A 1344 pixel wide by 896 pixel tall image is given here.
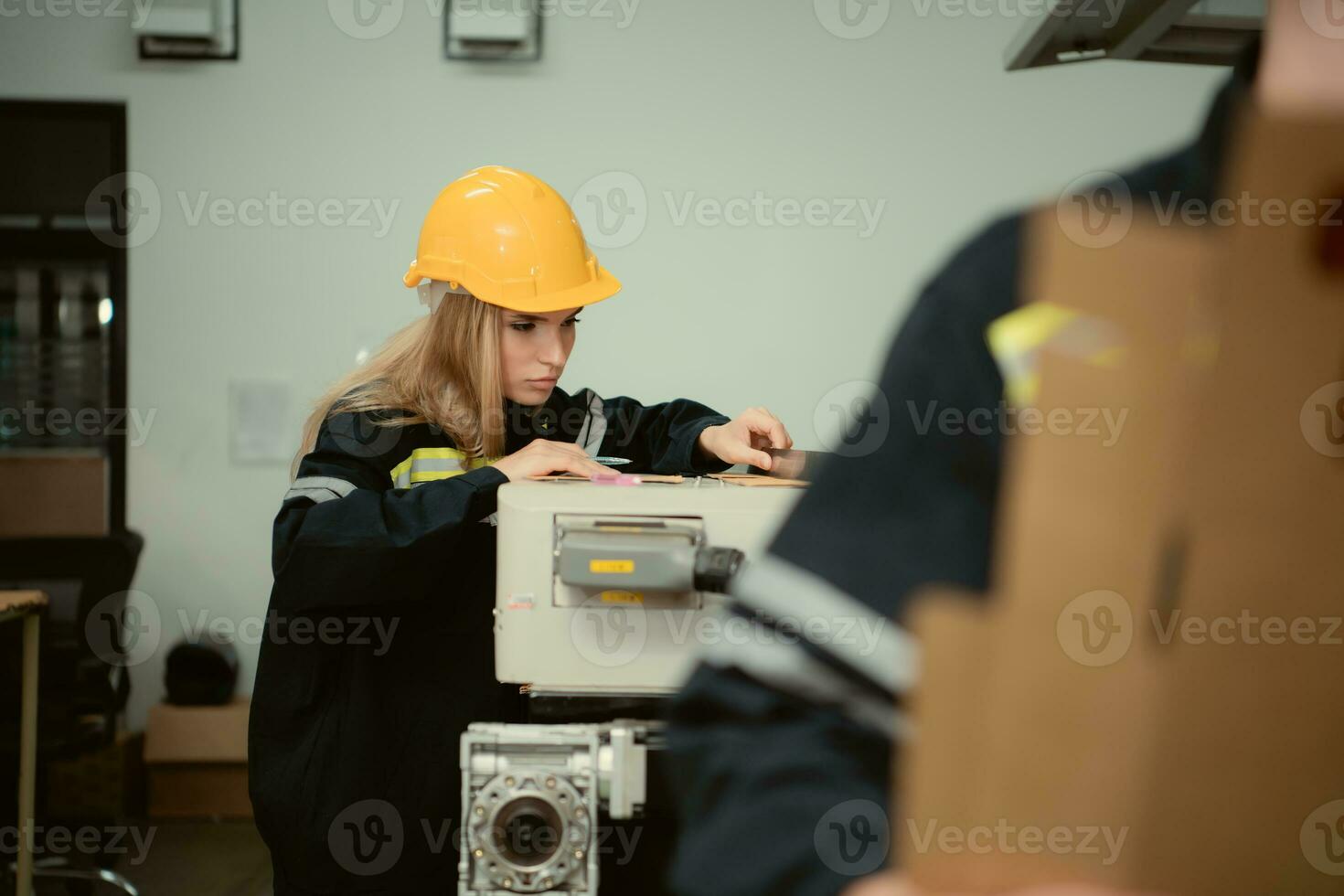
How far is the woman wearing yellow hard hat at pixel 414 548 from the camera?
52.7 inches

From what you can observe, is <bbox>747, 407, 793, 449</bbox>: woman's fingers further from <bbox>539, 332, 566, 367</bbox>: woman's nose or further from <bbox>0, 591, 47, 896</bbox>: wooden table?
<bbox>0, 591, 47, 896</bbox>: wooden table

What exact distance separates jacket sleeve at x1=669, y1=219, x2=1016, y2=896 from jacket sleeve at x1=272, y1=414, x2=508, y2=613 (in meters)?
0.96

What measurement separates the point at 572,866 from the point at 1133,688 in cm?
91

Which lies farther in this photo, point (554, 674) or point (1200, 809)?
point (554, 674)


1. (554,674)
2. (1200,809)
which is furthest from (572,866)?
(1200,809)

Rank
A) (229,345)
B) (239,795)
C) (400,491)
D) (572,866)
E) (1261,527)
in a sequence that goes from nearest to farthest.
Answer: (1261,527), (572,866), (400,491), (239,795), (229,345)

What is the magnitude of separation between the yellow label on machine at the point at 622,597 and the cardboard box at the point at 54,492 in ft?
10.8

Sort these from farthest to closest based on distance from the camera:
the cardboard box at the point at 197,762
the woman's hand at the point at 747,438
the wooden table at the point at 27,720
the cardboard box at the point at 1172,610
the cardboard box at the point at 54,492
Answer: the cardboard box at the point at 54,492 < the cardboard box at the point at 197,762 < the wooden table at the point at 27,720 < the woman's hand at the point at 747,438 < the cardboard box at the point at 1172,610

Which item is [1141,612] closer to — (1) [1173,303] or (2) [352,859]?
(1) [1173,303]

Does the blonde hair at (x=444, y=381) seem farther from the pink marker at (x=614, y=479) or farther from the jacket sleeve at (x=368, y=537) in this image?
the pink marker at (x=614, y=479)

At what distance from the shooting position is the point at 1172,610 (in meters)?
0.32

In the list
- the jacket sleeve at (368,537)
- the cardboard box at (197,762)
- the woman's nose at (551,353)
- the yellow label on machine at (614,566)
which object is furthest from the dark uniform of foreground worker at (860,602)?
the cardboard box at (197,762)

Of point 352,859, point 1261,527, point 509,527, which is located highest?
point 1261,527

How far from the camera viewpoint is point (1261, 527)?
314 mm
